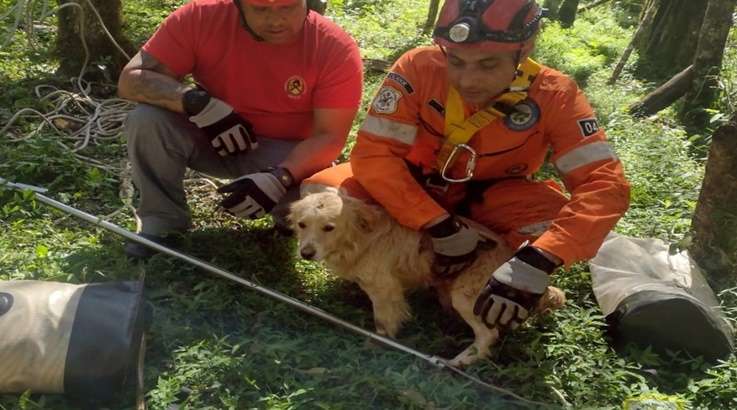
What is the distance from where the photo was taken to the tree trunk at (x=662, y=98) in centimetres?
664

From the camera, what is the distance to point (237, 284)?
3844 millimetres

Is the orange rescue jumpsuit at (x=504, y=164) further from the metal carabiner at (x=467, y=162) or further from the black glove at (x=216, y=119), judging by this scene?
the black glove at (x=216, y=119)

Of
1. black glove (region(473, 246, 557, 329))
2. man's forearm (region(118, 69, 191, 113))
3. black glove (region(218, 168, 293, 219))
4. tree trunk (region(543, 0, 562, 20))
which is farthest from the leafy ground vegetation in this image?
tree trunk (region(543, 0, 562, 20))

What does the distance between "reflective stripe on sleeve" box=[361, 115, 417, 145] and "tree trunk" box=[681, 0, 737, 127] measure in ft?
13.4

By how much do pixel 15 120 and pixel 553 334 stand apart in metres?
4.30

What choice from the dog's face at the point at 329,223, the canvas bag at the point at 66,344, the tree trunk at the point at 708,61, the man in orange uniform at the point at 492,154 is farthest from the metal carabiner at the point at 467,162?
the tree trunk at the point at 708,61

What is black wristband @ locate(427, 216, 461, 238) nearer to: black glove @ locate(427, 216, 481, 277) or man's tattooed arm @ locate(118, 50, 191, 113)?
black glove @ locate(427, 216, 481, 277)

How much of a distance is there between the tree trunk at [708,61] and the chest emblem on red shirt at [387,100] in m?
4.12

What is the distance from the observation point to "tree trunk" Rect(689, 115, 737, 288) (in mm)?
3639

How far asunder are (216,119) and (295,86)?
525mm

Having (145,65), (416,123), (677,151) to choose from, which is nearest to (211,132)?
(145,65)

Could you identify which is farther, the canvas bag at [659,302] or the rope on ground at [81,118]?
the rope on ground at [81,118]

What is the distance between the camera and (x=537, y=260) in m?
3.12

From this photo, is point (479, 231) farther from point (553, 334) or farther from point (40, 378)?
point (40, 378)
